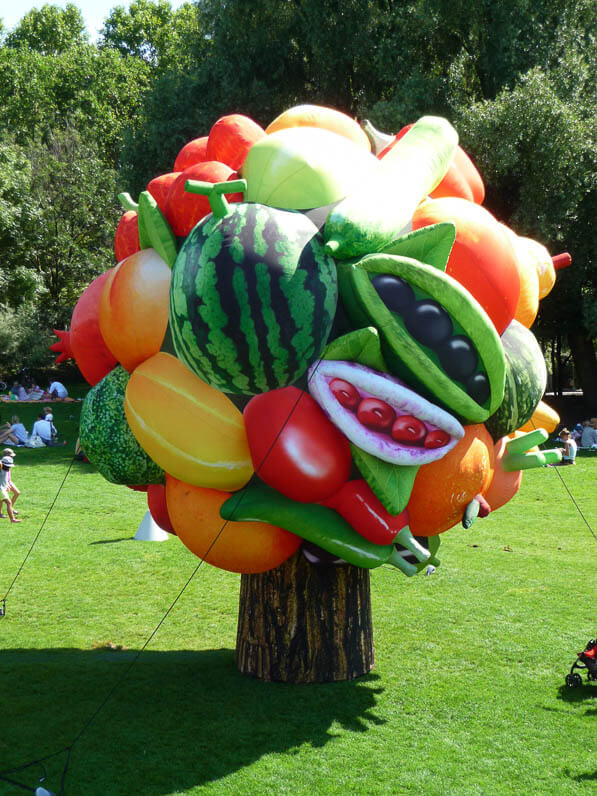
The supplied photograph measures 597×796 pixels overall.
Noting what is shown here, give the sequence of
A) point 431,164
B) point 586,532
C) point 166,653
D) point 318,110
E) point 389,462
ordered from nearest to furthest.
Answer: point 389,462 < point 431,164 < point 318,110 < point 166,653 < point 586,532

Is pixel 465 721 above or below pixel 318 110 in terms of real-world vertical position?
below

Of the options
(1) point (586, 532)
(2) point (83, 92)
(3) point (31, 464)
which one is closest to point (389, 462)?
(1) point (586, 532)

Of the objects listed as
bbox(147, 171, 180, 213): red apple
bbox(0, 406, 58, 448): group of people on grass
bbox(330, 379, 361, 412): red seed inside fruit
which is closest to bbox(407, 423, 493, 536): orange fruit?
bbox(330, 379, 361, 412): red seed inside fruit

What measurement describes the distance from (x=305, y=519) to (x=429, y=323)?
1.63 meters

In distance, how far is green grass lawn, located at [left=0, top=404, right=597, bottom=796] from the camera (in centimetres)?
573

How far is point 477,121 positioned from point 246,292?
15596 mm

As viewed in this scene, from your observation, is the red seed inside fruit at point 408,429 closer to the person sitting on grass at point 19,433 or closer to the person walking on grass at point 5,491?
the person walking on grass at point 5,491

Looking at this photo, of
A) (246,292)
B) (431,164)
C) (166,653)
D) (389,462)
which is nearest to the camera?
(246,292)

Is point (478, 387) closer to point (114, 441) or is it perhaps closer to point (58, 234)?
point (114, 441)

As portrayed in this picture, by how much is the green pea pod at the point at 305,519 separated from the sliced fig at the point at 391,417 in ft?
2.26

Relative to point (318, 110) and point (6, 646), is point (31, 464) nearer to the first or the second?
point (6, 646)

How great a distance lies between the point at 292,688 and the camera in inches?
270

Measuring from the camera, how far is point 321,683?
6.95 m

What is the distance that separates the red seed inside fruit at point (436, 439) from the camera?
525 centimetres
